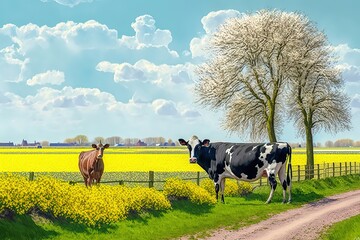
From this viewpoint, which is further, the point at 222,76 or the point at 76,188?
the point at 222,76

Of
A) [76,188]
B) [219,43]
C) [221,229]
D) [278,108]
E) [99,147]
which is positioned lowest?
[221,229]

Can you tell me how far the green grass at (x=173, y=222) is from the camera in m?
16.5

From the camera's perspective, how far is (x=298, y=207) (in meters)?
27.2

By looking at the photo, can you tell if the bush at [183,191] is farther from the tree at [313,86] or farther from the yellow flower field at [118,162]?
the yellow flower field at [118,162]

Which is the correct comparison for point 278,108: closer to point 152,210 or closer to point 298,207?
point 298,207

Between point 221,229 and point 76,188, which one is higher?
point 76,188

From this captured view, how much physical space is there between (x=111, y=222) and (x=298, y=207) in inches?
474

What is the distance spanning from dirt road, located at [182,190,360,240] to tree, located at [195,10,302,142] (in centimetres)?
1226

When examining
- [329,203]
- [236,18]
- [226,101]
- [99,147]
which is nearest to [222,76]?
[226,101]

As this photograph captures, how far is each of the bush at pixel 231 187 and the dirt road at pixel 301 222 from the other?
142 inches

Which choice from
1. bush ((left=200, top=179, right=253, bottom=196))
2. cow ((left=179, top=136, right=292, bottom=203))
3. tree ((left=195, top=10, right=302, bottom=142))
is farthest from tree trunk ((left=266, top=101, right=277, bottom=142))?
cow ((left=179, top=136, right=292, bottom=203))

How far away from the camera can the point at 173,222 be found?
20609 mm

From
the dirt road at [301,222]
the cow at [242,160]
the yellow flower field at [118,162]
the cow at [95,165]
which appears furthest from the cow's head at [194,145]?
the yellow flower field at [118,162]

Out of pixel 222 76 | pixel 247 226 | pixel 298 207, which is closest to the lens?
Result: pixel 247 226
